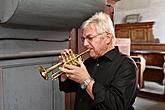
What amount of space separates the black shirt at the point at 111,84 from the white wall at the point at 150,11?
7.10m

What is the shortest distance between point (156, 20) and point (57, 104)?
→ 7144mm

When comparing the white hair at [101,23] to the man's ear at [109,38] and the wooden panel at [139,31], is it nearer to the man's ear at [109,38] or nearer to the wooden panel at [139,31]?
the man's ear at [109,38]

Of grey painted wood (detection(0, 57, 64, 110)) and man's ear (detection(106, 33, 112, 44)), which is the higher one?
man's ear (detection(106, 33, 112, 44))

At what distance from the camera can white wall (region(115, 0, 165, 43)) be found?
309 inches

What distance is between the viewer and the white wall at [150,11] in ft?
25.7

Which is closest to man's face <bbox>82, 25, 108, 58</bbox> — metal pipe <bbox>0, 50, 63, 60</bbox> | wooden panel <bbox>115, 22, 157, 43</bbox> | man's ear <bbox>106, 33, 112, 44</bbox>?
man's ear <bbox>106, 33, 112, 44</bbox>

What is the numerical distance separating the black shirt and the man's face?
4 cm

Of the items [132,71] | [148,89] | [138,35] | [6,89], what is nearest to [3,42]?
[6,89]

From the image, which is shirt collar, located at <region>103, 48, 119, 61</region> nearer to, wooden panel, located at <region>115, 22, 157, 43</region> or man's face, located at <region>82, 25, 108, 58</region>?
man's face, located at <region>82, 25, 108, 58</region>

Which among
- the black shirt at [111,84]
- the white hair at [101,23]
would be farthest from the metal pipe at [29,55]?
the white hair at [101,23]

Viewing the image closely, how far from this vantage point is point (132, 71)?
1175 millimetres

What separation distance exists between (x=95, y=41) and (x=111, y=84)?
9.6 inches

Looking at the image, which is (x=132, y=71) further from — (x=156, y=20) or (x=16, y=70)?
(x=156, y=20)

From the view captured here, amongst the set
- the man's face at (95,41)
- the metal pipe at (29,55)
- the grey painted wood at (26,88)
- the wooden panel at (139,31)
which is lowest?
the grey painted wood at (26,88)
